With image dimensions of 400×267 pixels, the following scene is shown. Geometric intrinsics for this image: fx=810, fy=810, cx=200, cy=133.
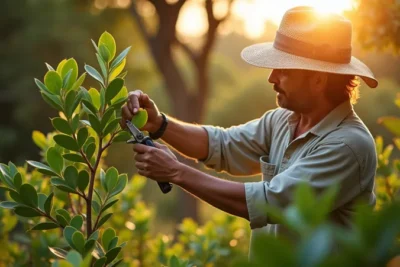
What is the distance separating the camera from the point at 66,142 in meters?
2.65

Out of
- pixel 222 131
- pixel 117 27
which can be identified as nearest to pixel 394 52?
pixel 222 131

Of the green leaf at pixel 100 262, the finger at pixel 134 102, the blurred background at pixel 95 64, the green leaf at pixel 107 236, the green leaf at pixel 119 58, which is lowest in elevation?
the blurred background at pixel 95 64

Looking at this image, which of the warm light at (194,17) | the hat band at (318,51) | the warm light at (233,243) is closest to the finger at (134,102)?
the hat band at (318,51)

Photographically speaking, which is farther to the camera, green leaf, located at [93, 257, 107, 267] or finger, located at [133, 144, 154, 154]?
finger, located at [133, 144, 154, 154]

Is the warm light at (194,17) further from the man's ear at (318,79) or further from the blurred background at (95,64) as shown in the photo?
the man's ear at (318,79)

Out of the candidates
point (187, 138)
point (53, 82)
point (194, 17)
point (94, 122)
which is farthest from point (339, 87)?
point (194, 17)

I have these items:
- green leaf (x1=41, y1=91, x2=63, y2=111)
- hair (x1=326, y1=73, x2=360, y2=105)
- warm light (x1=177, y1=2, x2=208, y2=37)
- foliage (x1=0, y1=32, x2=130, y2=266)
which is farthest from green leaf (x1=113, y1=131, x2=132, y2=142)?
warm light (x1=177, y1=2, x2=208, y2=37)

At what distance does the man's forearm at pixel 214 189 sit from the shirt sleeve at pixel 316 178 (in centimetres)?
5

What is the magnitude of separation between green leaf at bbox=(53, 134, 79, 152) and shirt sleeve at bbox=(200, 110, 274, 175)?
1106 millimetres

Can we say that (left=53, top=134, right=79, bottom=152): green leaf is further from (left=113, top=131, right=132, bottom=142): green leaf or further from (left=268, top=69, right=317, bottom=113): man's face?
(left=268, top=69, right=317, bottom=113): man's face

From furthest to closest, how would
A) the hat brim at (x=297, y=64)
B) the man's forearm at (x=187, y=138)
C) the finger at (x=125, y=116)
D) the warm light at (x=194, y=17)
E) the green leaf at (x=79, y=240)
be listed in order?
1. the warm light at (x=194, y=17)
2. the man's forearm at (x=187, y=138)
3. the hat brim at (x=297, y=64)
4. the finger at (x=125, y=116)
5. the green leaf at (x=79, y=240)

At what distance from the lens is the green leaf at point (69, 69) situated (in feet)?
8.64

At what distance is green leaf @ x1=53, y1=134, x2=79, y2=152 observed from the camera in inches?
104

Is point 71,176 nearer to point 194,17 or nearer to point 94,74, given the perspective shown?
point 94,74
